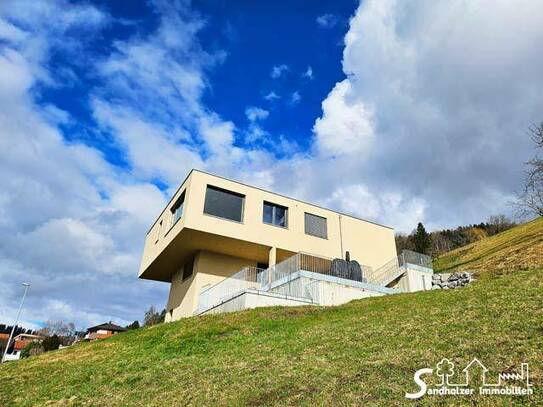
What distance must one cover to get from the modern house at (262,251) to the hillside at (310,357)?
5.33 metres

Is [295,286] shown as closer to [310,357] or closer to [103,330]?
[310,357]

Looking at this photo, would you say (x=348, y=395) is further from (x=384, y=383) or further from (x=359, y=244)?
(x=359, y=244)

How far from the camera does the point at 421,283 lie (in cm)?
2455

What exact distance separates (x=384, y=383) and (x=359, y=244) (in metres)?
23.1

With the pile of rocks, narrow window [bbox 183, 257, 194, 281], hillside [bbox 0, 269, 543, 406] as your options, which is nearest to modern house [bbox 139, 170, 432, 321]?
narrow window [bbox 183, 257, 194, 281]

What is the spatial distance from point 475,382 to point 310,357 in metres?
3.49

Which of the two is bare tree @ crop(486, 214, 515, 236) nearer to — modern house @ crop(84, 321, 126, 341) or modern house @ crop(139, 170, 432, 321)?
modern house @ crop(139, 170, 432, 321)

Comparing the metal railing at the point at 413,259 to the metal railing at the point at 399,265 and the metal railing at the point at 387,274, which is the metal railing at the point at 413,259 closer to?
the metal railing at the point at 399,265

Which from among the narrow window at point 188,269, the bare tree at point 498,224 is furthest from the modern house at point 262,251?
the bare tree at point 498,224

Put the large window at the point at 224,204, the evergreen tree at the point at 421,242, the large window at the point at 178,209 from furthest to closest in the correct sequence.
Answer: the evergreen tree at the point at 421,242 < the large window at the point at 178,209 < the large window at the point at 224,204

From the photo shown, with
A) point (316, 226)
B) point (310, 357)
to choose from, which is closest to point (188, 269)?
point (316, 226)

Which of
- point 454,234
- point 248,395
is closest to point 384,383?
point 248,395

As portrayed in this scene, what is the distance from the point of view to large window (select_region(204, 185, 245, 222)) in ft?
77.3

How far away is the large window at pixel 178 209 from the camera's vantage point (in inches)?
982
